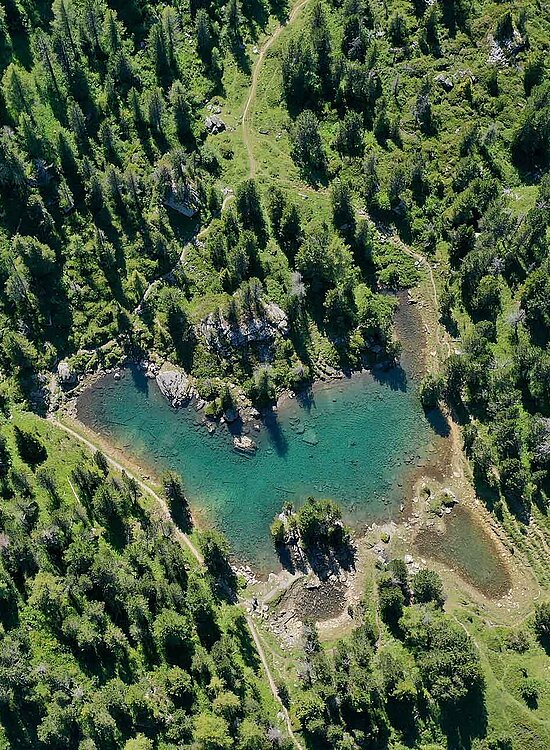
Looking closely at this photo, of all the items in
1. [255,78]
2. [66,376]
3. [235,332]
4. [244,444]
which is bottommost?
[244,444]

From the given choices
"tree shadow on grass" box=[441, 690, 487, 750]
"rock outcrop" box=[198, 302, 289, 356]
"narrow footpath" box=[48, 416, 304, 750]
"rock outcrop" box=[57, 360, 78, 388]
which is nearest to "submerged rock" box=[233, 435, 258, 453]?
"rock outcrop" box=[198, 302, 289, 356]

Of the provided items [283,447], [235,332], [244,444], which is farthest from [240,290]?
[283,447]

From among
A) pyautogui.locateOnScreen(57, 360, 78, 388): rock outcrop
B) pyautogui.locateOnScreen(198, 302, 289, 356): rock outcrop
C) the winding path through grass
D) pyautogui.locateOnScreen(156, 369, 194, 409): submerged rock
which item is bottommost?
pyautogui.locateOnScreen(156, 369, 194, 409): submerged rock

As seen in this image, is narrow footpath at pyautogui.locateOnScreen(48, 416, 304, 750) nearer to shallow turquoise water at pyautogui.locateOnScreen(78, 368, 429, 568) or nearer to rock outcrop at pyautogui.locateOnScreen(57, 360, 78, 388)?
shallow turquoise water at pyautogui.locateOnScreen(78, 368, 429, 568)

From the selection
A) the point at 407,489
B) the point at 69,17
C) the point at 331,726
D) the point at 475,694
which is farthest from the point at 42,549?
the point at 69,17

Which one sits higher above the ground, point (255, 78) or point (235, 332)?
point (255, 78)

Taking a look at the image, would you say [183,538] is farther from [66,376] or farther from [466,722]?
[466,722]

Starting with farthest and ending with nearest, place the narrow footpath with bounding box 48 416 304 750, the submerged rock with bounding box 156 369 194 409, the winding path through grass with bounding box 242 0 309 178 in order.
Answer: the winding path through grass with bounding box 242 0 309 178 → the submerged rock with bounding box 156 369 194 409 → the narrow footpath with bounding box 48 416 304 750

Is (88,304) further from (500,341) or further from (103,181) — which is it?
(500,341)
